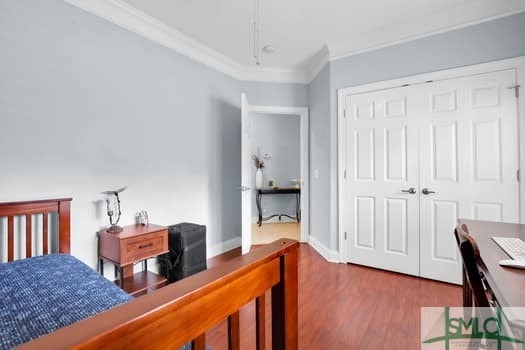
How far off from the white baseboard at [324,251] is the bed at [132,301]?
87.9 inches

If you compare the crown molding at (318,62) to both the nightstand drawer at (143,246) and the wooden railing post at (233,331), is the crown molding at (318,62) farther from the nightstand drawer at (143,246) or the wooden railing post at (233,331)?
the wooden railing post at (233,331)

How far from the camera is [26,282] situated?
129 cm

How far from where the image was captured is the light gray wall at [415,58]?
2225mm

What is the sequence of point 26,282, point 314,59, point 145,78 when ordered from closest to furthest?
1. point 26,282
2. point 145,78
3. point 314,59

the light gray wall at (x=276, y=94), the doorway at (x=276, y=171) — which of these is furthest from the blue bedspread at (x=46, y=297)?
the doorway at (x=276, y=171)

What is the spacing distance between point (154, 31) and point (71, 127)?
4.17 ft

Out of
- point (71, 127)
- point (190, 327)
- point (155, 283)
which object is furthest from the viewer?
point (155, 283)

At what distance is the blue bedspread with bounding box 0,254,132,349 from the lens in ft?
3.03

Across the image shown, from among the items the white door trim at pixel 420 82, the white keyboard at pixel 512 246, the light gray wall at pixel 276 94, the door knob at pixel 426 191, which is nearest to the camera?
the white keyboard at pixel 512 246

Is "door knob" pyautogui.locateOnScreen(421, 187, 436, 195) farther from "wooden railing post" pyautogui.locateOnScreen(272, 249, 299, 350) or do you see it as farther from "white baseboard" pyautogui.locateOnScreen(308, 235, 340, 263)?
"wooden railing post" pyautogui.locateOnScreen(272, 249, 299, 350)

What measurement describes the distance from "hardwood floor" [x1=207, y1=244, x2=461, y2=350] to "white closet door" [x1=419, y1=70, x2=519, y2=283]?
39 cm

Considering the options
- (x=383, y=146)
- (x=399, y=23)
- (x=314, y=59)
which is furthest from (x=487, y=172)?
(x=314, y=59)

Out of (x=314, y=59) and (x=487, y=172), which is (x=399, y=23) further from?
(x=487, y=172)

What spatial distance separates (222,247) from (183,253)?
1060 millimetres
